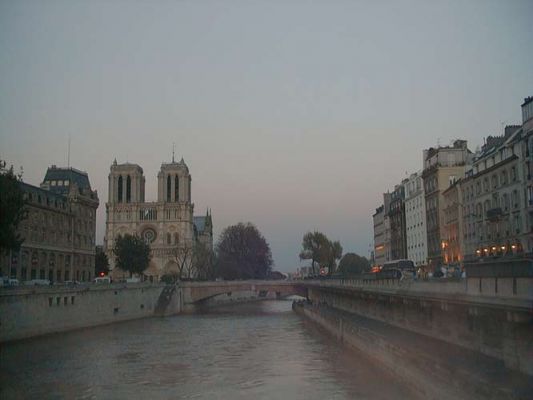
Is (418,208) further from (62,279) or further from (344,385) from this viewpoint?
(344,385)

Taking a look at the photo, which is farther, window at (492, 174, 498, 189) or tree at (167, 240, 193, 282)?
tree at (167, 240, 193, 282)

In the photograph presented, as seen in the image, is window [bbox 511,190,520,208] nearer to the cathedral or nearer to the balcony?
the balcony

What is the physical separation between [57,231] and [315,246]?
6473cm

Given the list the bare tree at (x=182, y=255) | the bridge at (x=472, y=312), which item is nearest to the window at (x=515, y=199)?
the bridge at (x=472, y=312)

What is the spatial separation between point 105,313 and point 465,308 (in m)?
53.5

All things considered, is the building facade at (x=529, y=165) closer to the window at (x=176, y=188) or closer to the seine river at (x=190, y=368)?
the seine river at (x=190, y=368)

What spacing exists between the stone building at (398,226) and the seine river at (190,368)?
39.6 m

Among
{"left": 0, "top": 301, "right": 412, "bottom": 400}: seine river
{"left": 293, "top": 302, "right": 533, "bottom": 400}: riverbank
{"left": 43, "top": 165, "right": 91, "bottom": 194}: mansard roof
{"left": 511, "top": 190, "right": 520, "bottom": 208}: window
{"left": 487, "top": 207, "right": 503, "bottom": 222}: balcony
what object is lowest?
{"left": 0, "top": 301, "right": 412, "bottom": 400}: seine river

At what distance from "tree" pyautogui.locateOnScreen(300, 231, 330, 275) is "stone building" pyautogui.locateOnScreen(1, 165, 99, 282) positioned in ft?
171

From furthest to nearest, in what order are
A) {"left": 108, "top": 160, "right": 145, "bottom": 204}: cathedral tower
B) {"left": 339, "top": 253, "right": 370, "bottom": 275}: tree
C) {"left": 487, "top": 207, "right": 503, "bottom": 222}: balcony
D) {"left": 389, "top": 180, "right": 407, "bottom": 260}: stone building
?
{"left": 108, "top": 160, "right": 145, "bottom": 204}: cathedral tower
{"left": 339, "top": 253, "right": 370, "bottom": 275}: tree
{"left": 389, "top": 180, "right": 407, "bottom": 260}: stone building
{"left": 487, "top": 207, "right": 503, "bottom": 222}: balcony

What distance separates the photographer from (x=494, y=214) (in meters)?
55.5

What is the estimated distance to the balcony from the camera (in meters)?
55.1

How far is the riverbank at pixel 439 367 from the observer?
19.2 meters

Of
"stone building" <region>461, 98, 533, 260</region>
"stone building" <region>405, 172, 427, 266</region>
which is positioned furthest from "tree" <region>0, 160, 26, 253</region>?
"stone building" <region>405, 172, 427, 266</region>
